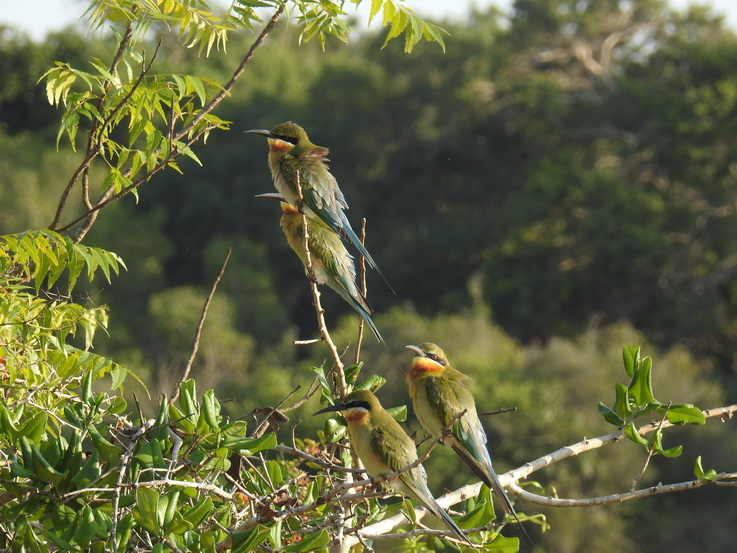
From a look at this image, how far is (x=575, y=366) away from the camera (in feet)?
58.4

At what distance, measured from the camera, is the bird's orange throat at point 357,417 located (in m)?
2.86

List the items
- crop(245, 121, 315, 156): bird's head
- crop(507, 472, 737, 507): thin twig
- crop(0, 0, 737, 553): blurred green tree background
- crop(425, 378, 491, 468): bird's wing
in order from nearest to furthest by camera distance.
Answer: crop(507, 472, 737, 507): thin twig → crop(425, 378, 491, 468): bird's wing → crop(245, 121, 315, 156): bird's head → crop(0, 0, 737, 553): blurred green tree background

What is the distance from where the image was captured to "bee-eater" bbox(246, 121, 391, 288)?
12.0ft

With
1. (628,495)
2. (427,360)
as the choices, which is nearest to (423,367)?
(427,360)

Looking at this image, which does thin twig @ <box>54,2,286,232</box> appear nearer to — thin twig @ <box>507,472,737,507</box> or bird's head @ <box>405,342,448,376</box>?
bird's head @ <box>405,342,448,376</box>

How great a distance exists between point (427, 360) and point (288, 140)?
3.49ft

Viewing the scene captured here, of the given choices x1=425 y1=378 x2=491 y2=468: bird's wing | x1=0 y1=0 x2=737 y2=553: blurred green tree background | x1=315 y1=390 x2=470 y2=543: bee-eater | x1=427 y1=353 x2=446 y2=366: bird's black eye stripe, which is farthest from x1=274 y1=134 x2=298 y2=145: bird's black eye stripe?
x1=0 y1=0 x2=737 y2=553: blurred green tree background

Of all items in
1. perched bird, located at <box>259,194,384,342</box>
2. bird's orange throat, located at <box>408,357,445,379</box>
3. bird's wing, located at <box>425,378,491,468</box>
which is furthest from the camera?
perched bird, located at <box>259,194,384,342</box>

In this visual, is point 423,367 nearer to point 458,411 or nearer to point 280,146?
point 458,411

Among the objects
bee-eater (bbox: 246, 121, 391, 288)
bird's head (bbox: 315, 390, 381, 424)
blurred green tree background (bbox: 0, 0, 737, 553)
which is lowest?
blurred green tree background (bbox: 0, 0, 737, 553)

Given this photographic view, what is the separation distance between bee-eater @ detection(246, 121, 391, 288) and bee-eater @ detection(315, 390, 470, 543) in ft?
2.34

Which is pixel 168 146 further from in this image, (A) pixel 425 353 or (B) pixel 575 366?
(B) pixel 575 366

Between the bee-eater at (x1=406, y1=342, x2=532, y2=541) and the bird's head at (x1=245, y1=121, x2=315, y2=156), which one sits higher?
the bird's head at (x1=245, y1=121, x2=315, y2=156)

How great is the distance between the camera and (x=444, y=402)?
3.25 meters
